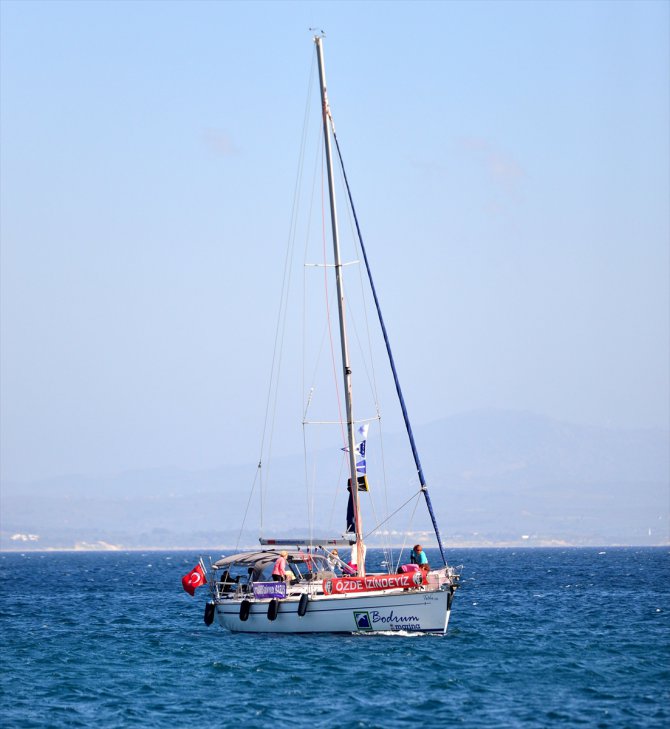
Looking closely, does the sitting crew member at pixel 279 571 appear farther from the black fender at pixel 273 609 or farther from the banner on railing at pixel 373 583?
the banner on railing at pixel 373 583

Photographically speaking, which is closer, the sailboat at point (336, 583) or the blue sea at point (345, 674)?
the blue sea at point (345, 674)

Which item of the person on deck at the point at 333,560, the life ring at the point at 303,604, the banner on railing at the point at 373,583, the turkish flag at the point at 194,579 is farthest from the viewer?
the turkish flag at the point at 194,579

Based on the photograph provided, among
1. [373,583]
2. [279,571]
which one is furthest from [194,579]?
[373,583]

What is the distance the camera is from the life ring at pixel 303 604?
48281 millimetres

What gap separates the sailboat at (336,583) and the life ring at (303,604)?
0.11 ft

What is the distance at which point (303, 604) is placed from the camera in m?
48.2

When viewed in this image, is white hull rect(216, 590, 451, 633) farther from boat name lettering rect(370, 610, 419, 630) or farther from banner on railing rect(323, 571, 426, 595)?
banner on railing rect(323, 571, 426, 595)

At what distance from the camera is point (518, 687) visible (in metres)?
37.5

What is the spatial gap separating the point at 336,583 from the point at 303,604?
146 cm

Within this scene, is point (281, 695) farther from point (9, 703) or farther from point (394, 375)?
point (394, 375)

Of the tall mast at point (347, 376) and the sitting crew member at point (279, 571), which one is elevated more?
the tall mast at point (347, 376)

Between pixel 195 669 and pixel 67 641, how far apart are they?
38.4 ft

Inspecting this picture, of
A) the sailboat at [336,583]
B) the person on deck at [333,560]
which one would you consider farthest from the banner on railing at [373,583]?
the person on deck at [333,560]

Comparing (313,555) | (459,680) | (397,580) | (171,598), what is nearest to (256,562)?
(313,555)
